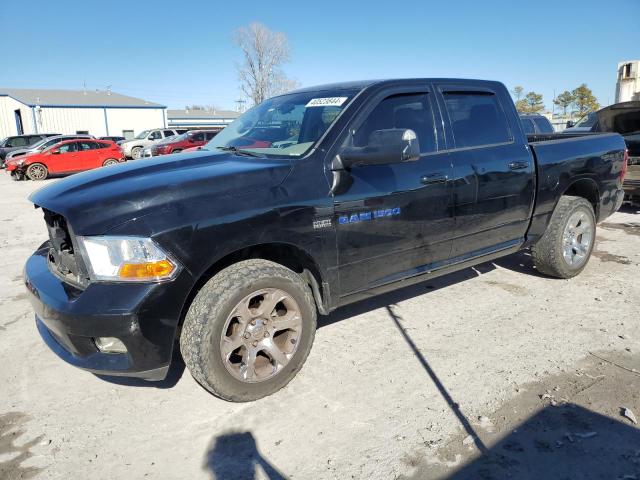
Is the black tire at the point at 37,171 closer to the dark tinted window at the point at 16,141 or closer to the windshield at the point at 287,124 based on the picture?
the dark tinted window at the point at 16,141

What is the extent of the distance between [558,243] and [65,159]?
1953 cm

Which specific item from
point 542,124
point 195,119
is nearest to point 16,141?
point 542,124

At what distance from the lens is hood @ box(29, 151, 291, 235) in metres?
2.48

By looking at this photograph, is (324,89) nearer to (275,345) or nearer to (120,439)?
(275,345)

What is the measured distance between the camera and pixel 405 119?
11.6 feet

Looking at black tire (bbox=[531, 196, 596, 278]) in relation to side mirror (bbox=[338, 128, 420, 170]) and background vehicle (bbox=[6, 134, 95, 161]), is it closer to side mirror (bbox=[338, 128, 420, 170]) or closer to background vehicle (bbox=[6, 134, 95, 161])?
side mirror (bbox=[338, 128, 420, 170])

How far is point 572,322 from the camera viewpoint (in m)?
3.92

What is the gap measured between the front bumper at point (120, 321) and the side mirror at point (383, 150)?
1269 mm

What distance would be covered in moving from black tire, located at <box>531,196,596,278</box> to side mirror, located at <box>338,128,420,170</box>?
2.40 meters

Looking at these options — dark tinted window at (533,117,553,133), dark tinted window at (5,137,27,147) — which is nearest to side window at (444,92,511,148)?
dark tinted window at (533,117,553,133)

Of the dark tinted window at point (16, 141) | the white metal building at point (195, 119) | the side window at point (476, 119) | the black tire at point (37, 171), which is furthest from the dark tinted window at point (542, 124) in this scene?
the white metal building at point (195, 119)

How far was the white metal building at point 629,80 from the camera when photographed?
24500 millimetres

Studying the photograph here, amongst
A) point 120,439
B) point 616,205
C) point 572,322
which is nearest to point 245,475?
point 120,439

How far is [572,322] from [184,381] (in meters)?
3.13
